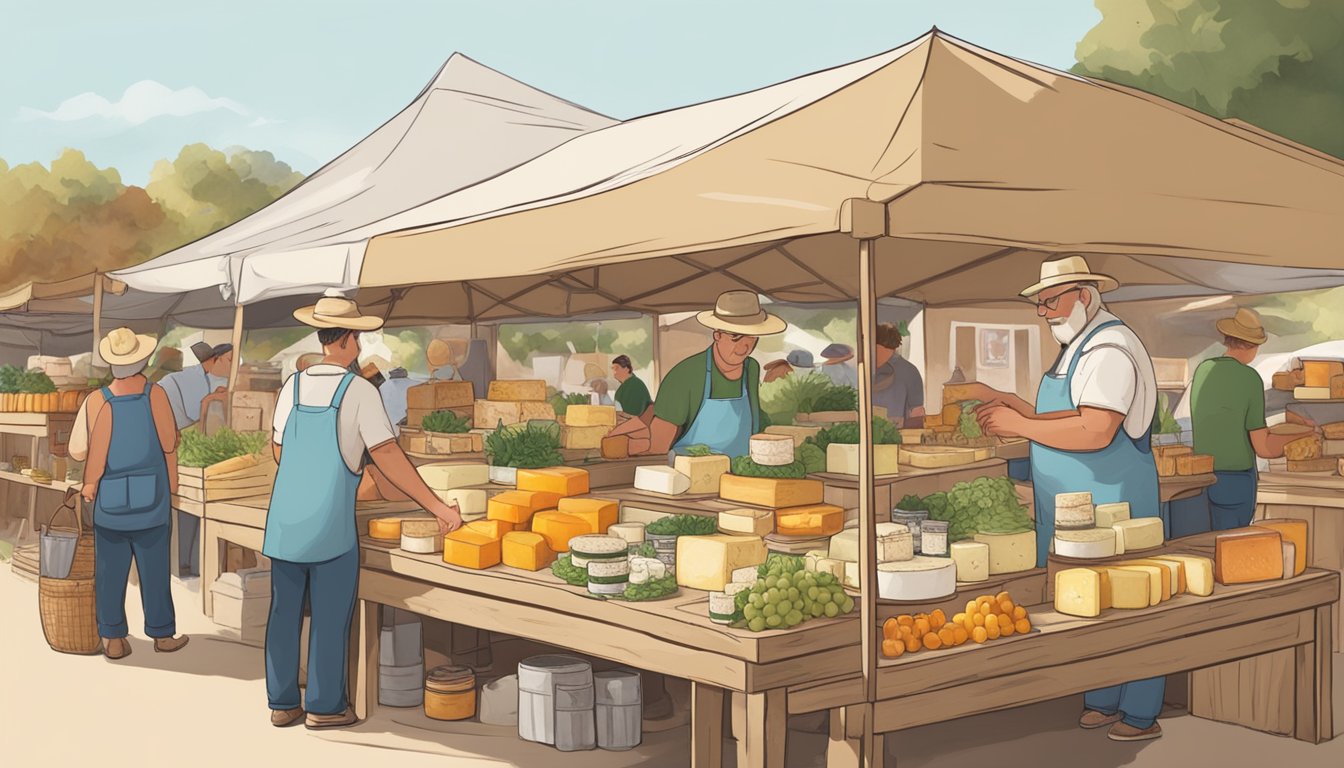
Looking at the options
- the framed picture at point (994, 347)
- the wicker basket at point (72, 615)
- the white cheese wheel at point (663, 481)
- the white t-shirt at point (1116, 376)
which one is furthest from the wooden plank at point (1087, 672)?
the framed picture at point (994, 347)

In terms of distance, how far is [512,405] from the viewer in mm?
7004

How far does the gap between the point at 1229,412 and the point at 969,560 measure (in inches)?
114

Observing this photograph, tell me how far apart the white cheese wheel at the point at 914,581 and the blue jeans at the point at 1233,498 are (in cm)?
307

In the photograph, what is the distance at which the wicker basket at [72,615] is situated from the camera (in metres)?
6.84

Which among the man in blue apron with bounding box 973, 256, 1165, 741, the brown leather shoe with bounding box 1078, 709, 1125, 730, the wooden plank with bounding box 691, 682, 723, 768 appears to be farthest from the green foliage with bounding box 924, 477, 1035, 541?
the brown leather shoe with bounding box 1078, 709, 1125, 730

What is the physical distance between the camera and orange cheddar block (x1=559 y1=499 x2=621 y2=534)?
16.0 feet

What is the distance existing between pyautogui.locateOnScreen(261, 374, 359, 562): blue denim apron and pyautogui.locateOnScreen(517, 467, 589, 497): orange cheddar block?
2.43ft

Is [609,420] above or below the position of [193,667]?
above

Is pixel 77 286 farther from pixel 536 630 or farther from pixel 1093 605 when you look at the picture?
pixel 1093 605

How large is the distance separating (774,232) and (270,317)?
8.09 m

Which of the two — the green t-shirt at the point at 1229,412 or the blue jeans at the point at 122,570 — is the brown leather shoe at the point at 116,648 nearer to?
the blue jeans at the point at 122,570

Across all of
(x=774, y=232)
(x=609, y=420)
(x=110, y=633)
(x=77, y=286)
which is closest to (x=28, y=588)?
(x=77, y=286)

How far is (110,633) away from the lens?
6.69 m

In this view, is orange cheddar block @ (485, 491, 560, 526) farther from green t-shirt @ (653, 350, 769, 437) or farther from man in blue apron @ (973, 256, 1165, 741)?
man in blue apron @ (973, 256, 1165, 741)
